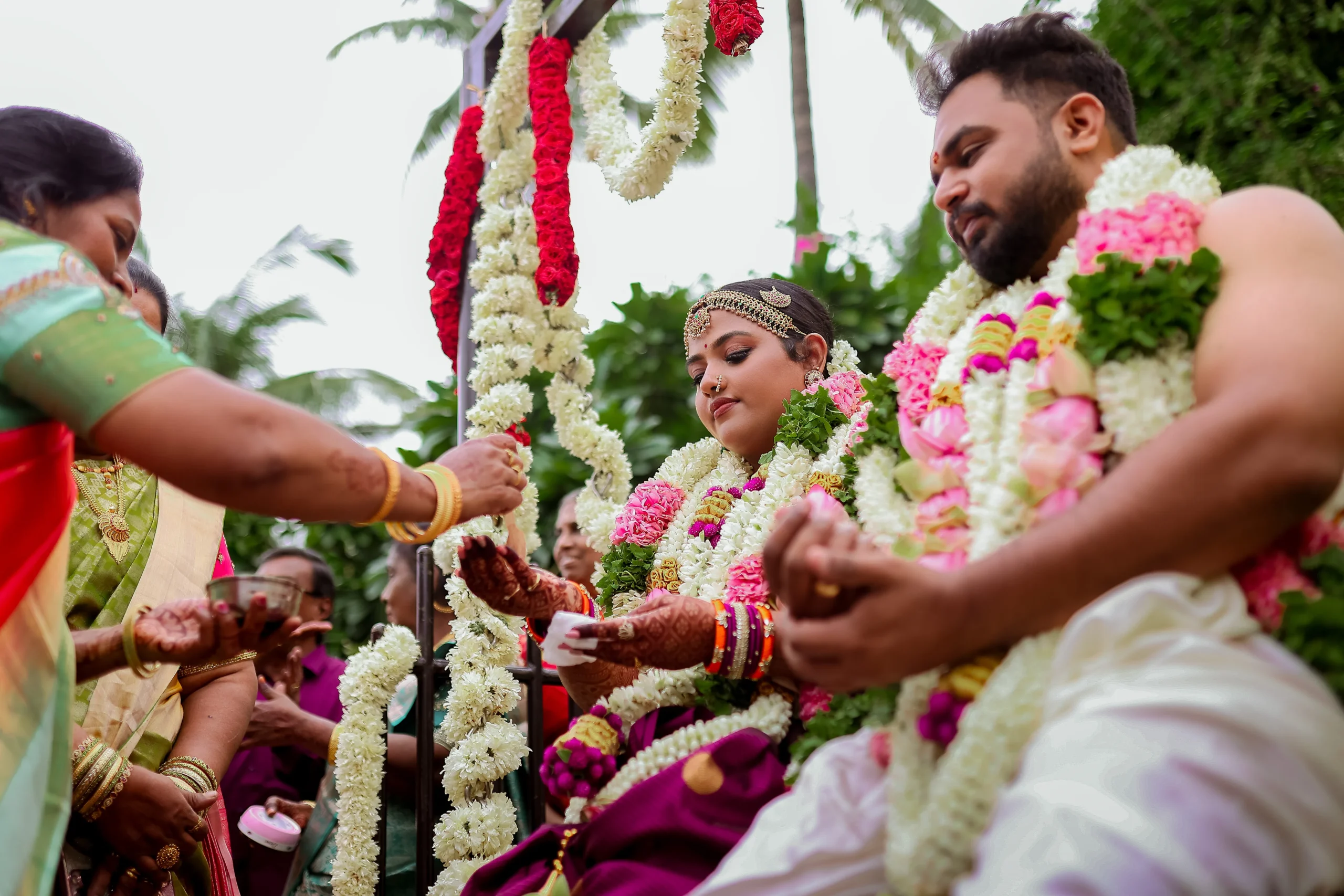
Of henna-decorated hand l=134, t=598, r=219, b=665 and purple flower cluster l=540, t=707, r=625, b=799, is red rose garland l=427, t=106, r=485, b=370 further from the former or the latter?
henna-decorated hand l=134, t=598, r=219, b=665

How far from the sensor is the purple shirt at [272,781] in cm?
440

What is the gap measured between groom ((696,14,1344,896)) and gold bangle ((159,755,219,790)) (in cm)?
177

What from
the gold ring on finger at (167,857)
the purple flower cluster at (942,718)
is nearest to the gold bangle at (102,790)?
the gold ring on finger at (167,857)

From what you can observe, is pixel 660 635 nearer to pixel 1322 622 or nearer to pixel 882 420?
pixel 882 420

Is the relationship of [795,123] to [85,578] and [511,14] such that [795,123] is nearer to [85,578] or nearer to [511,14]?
[511,14]

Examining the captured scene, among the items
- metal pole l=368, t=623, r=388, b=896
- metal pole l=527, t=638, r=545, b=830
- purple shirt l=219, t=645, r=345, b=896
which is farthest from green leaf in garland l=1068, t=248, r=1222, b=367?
purple shirt l=219, t=645, r=345, b=896

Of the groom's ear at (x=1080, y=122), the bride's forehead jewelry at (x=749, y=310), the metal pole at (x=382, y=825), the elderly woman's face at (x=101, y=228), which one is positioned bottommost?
the metal pole at (x=382, y=825)

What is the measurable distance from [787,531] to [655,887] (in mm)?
980

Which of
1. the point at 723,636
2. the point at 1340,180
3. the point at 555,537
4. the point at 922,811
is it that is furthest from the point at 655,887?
the point at 555,537

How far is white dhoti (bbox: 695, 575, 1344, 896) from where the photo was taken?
4.38 feet

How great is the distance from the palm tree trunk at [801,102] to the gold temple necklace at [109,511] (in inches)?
399

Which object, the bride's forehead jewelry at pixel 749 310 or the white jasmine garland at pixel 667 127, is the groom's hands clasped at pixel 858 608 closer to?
the bride's forehead jewelry at pixel 749 310

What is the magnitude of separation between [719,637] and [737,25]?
1.95 metres

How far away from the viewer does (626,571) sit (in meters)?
3.25
